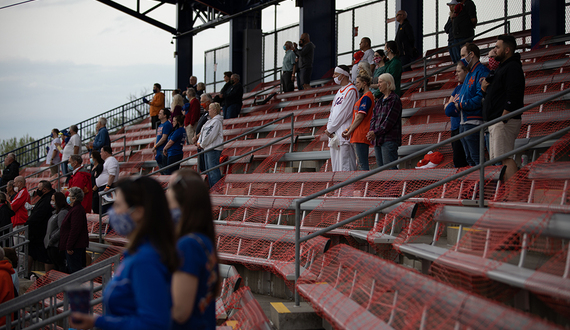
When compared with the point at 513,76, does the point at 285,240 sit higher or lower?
lower

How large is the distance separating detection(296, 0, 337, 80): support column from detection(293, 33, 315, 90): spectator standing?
1.80 meters

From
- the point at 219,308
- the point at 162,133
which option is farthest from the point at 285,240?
the point at 162,133

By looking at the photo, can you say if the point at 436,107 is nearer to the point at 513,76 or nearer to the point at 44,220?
the point at 513,76

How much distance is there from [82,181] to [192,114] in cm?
321

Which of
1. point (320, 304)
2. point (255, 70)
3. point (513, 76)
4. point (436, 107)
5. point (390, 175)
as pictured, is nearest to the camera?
point (320, 304)

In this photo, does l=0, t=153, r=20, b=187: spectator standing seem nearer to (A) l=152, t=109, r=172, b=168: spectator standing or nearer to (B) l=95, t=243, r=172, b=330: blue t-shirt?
(A) l=152, t=109, r=172, b=168: spectator standing

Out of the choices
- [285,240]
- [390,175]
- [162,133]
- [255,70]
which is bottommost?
[285,240]

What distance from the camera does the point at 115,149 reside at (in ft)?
51.2

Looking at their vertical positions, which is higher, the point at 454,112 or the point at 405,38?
the point at 405,38

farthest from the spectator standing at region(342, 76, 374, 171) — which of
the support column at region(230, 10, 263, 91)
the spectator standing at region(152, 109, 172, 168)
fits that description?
the support column at region(230, 10, 263, 91)

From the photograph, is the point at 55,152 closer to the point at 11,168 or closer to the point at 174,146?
the point at 11,168

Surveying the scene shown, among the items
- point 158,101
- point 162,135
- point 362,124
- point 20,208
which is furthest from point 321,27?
point 20,208

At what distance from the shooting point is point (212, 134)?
28.5 ft

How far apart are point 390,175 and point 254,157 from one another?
12.7 ft
